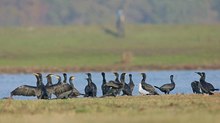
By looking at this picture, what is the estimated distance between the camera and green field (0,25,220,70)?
72.1 m

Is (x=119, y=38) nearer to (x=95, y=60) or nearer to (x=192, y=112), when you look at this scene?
(x=95, y=60)

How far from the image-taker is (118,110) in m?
26.2

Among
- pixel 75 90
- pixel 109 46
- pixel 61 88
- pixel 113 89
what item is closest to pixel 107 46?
pixel 109 46

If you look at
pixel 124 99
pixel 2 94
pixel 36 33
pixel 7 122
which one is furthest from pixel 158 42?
pixel 7 122

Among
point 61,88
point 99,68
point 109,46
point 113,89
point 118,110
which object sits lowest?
point 118,110

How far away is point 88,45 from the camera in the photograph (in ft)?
314

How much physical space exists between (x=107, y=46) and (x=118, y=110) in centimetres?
6957

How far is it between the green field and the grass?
117 ft

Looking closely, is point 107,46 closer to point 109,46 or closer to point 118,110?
point 109,46

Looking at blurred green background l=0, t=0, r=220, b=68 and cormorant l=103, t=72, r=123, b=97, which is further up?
blurred green background l=0, t=0, r=220, b=68

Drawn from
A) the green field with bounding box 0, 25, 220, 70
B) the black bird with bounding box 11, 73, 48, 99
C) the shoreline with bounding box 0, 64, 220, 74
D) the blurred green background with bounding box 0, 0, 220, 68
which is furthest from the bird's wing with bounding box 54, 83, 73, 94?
the green field with bounding box 0, 25, 220, 70

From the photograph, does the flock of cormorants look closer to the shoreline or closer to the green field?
the shoreline

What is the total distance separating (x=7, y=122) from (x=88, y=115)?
96.8 inches

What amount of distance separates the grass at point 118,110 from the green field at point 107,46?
1404 inches
